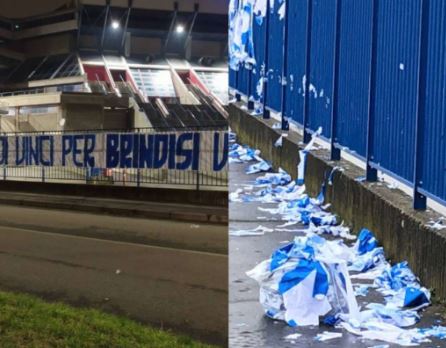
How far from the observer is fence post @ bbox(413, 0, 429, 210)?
9.28 feet

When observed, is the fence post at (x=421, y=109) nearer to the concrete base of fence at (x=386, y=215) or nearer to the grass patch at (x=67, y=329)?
the concrete base of fence at (x=386, y=215)

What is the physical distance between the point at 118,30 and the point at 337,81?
10.7 ft

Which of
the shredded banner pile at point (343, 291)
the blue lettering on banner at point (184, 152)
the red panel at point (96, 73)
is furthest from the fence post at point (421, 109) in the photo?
the red panel at point (96, 73)

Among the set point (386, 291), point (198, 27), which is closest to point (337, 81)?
point (386, 291)

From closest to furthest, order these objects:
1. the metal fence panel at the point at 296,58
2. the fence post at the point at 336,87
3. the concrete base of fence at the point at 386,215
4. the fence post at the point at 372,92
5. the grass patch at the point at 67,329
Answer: the grass patch at the point at 67,329, the concrete base of fence at the point at 386,215, the fence post at the point at 372,92, the fence post at the point at 336,87, the metal fence panel at the point at 296,58

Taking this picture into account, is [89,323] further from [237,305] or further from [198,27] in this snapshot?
[198,27]

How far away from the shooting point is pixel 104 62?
136cm

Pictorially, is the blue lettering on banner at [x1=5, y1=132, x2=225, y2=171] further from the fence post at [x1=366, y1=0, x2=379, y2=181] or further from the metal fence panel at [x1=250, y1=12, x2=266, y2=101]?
the metal fence panel at [x1=250, y1=12, x2=266, y2=101]

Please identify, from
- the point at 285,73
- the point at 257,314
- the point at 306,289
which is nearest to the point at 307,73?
the point at 285,73

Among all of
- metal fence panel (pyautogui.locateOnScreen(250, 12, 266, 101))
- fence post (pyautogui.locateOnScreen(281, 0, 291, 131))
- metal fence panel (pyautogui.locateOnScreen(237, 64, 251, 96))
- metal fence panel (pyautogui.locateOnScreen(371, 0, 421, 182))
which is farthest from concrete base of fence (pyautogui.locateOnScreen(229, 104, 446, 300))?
metal fence panel (pyautogui.locateOnScreen(237, 64, 251, 96))

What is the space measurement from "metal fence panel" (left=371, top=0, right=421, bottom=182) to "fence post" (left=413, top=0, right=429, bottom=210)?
0.12m

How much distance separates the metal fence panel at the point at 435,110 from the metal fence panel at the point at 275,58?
3343mm

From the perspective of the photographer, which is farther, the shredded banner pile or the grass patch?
the shredded banner pile

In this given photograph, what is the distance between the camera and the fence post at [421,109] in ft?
9.28
